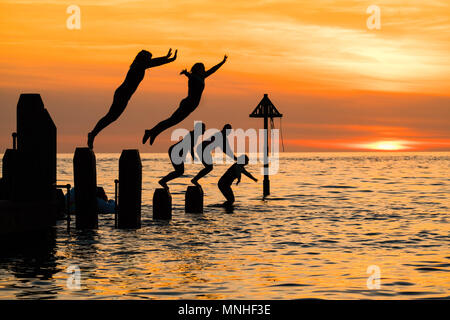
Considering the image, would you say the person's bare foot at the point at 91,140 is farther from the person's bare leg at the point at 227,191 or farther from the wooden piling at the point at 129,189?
the person's bare leg at the point at 227,191

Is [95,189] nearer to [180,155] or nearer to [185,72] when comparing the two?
[180,155]

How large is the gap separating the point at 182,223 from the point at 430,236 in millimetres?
7100

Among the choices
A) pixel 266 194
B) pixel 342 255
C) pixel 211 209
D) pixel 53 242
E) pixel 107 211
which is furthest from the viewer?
pixel 266 194

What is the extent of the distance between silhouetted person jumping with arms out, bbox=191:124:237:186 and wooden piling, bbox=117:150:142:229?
173 inches

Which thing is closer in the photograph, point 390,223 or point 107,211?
point 390,223

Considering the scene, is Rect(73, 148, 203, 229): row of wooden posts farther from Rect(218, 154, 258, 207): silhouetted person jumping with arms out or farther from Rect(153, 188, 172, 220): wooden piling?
Rect(218, 154, 258, 207): silhouetted person jumping with arms out

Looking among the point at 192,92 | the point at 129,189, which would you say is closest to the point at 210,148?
the point at 192,92

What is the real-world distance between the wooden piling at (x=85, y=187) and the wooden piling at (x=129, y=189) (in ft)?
2.24

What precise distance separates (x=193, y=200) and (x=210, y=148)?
1801 millimetres

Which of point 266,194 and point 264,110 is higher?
point 264,110

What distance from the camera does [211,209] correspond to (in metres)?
27.0

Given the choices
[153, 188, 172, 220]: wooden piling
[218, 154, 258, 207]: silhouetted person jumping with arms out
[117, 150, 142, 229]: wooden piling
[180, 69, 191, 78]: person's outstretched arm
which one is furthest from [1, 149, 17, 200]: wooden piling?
[218, 154, 258, 207]: silhouetted person jumping with arms out

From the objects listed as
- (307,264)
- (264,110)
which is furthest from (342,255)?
(264,110)
